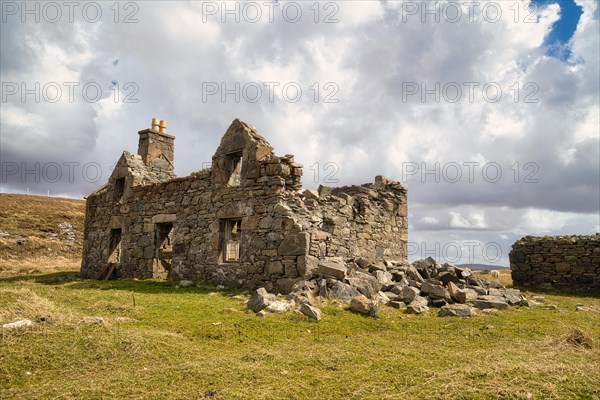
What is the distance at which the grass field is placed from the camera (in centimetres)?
469

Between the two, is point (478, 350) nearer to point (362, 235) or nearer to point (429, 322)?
point (429, 322)

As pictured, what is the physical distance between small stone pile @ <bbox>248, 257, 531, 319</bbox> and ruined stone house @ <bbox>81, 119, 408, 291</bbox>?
36.4 inches

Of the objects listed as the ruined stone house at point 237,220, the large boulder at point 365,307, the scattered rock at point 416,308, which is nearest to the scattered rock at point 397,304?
the scattered rock at point 416,308

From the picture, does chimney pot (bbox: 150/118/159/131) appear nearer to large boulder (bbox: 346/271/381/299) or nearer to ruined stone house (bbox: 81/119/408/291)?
ruined stone house (bbox: 81/119/408/291)

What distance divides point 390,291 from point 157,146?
45.5 feet

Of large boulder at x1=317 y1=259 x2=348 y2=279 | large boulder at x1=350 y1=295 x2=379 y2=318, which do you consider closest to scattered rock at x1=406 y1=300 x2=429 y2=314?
large boulder at x1=350 y1=295 x2=379 y2=318

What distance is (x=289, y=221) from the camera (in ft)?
38.3

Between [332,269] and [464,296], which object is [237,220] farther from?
[464,296]

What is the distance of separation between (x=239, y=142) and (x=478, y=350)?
9439 millimetres

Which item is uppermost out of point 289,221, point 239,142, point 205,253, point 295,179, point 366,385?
point 239,142

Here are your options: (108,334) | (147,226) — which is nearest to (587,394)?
(108,334)

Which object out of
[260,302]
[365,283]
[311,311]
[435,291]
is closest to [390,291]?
[365,283]

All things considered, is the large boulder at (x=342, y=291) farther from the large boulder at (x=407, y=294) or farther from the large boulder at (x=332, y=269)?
the large boulder at (x=407, y=294)

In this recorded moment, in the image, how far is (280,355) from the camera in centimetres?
596
